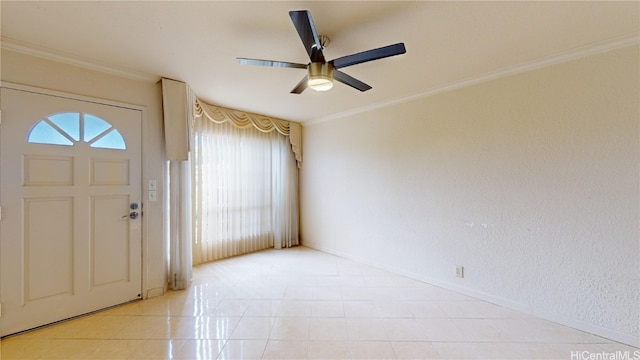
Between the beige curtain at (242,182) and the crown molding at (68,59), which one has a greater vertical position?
the crown molding at (68,59)

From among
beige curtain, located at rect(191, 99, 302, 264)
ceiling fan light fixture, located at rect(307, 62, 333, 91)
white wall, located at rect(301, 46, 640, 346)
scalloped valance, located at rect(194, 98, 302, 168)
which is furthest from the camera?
beige curtain, located at rect(191, 99, 302, 264)

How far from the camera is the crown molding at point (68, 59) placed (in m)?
2.02

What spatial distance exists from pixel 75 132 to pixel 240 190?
2177mm

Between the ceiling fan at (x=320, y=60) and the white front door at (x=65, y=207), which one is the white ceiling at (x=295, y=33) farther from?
the white front door at (x=65, y=207)

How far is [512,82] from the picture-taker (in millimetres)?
2471

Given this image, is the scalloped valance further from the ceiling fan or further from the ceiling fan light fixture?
the ceiling fan light fixture

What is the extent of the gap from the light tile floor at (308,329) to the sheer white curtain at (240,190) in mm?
1055

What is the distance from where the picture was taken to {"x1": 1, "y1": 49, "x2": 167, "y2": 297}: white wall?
230 cm

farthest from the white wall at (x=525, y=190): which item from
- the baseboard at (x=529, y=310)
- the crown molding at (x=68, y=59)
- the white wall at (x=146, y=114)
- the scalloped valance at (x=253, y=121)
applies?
the crown molding at (x=68, y=59)

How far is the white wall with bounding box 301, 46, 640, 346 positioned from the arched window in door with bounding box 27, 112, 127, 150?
3.05 m

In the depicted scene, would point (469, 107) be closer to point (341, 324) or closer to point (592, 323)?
point (592, 323)

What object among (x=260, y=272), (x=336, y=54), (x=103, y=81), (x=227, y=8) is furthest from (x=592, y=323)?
(x=103, y=81)

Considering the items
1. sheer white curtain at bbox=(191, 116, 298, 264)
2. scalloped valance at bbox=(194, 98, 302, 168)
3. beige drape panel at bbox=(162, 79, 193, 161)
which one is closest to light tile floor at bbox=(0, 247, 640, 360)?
sheer white curtain at bbox=(191, 116, 298, 264)

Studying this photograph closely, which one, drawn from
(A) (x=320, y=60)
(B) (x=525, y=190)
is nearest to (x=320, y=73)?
(A) (x=320, y=60)
